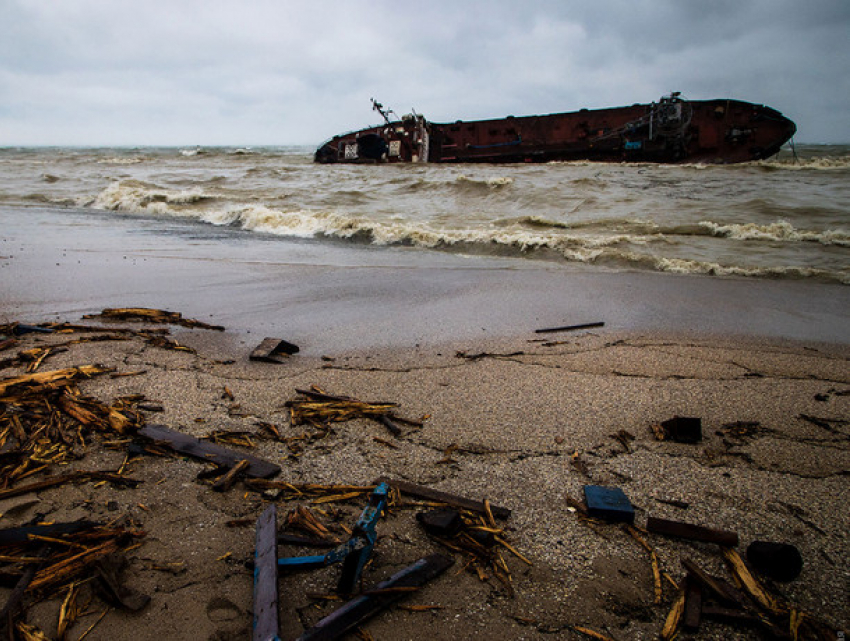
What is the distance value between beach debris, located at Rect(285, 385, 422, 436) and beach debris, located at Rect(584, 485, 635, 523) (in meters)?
1.04

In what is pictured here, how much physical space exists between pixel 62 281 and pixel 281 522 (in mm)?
5441

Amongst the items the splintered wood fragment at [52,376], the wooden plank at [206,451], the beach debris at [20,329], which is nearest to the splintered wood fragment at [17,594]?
the wooden plank at [206,451]

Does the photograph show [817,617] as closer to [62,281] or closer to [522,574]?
[522,574]

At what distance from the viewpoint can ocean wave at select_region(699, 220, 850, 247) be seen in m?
8.96

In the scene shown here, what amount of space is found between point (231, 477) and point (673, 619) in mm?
1804

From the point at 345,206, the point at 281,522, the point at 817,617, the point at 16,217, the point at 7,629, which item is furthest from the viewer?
the point at 345,206

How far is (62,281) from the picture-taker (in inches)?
224

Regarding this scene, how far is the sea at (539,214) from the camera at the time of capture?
325 inches

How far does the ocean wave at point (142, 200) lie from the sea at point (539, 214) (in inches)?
1.9

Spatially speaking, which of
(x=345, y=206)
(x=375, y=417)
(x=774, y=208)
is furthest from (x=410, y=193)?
(x=375, y=417)

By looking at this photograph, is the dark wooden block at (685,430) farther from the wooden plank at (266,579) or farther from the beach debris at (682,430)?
the wooden plank at (266,579)

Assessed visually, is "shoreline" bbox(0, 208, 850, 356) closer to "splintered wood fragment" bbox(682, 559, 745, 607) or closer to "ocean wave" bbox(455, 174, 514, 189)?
"splintered wood fragment" bbox(682, 559, 745, 607)

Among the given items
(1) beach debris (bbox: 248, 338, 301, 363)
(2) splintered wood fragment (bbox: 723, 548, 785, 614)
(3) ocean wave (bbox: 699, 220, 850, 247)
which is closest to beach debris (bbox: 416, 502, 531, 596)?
(2) splintered wood fragment (bbox: 723, 548, 785, 614)

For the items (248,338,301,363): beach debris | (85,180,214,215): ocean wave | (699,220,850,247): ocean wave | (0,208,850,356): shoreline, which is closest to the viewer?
(248,338,301,363): beach debris
